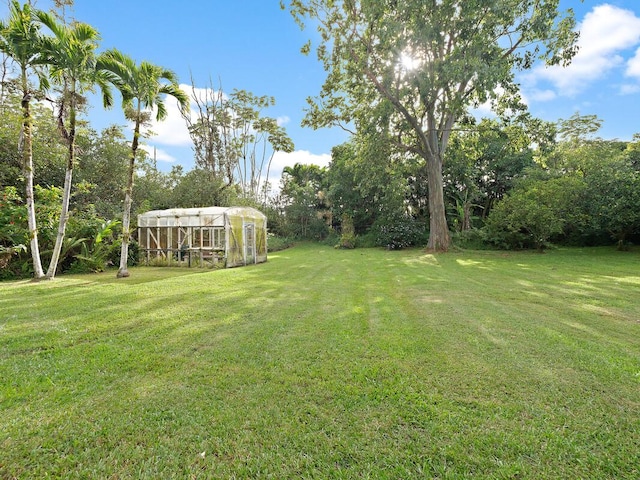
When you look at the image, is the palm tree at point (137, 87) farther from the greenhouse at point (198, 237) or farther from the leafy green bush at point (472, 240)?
the leafy green bush at point (472, 240)

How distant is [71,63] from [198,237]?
6.89 metres

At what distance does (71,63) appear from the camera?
315 inches

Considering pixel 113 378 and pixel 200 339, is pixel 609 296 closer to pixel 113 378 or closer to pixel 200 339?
pixel 200 339

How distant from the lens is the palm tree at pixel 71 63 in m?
7.77

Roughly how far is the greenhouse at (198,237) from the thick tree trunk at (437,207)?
9.60 m

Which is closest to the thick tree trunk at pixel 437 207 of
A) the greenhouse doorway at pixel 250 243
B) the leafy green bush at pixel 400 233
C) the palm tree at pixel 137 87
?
the leafy green bush at pixel 400 233

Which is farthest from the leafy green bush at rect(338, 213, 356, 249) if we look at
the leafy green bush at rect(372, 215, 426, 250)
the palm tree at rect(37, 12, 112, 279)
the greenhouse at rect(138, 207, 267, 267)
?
the palm tree at rect(37, 12, 112, 279)

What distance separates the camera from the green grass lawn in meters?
1.88

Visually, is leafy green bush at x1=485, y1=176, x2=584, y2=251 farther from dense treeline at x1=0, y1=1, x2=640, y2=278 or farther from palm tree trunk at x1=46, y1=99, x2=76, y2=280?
palm tree trunk at x1=46, y1=99, x2=76, y2=280

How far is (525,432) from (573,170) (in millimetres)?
21478

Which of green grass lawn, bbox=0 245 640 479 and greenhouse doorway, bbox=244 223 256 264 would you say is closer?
green grass lawn, bbox=0 245 640 479

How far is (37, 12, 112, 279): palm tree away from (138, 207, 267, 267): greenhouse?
436 centimetres

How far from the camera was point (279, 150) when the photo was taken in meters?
29.1

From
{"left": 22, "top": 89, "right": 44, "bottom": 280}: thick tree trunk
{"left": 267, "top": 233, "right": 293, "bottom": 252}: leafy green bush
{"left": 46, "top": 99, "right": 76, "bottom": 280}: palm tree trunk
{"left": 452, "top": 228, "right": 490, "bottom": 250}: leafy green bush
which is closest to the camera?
{"left": 22, "top": 89, "right": 44, "bottom": 280}: thick tree trunk
